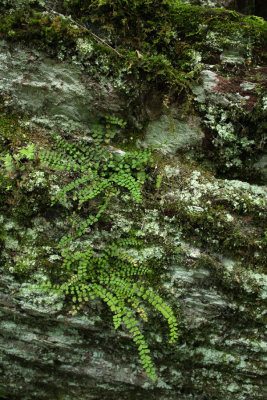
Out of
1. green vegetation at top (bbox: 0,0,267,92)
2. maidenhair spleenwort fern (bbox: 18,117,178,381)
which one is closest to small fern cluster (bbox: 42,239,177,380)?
maidenhair spleenwort fern (bbox: 18,117,178,381)

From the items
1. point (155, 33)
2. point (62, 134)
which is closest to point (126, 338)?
point (62, 134)

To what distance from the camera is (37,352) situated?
3.23m

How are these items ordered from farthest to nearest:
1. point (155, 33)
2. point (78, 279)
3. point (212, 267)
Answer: point (155, 33) → point (212, 267) → point (78, 279)

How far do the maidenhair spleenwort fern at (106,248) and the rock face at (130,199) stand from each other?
0.09ft

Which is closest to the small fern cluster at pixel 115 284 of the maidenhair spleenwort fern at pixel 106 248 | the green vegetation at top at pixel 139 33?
the maidenhair spleenwort fern at pixel 106 248

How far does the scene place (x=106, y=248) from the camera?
3.07 metres

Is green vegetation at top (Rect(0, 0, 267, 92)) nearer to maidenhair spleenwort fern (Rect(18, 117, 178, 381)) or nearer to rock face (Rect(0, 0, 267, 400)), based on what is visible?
→ rock face (Rect(0, 0, 267, 400))

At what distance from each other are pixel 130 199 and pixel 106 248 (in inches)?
24.6

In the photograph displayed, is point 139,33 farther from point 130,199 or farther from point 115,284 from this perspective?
point 115,284

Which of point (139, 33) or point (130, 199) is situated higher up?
point (139, 33)

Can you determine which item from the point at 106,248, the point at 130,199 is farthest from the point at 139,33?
the point at 106,248

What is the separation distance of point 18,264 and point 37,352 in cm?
113

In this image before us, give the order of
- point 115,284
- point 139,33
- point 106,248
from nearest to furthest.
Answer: point 115,284 → point 106,248 → point 139,33

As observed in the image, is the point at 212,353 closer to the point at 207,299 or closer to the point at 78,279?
the point at 207,299
